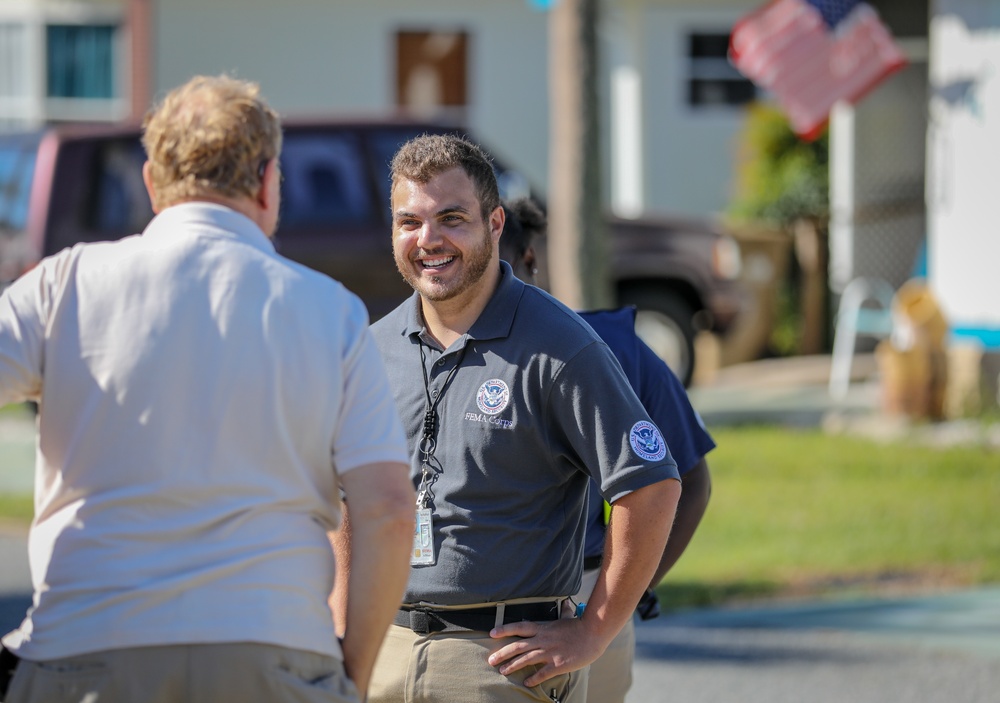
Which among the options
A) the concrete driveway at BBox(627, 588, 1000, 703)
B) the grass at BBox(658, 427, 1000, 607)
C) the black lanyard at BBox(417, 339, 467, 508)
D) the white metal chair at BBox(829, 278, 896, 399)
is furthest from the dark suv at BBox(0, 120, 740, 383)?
the black lanyard at BBox(417, 339, 467, 508)

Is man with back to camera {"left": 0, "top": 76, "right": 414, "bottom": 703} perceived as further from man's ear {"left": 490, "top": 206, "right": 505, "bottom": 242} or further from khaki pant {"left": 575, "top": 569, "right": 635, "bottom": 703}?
khaki pant {"left": 575, "top": 569, "right": 635, "bottom": 703}

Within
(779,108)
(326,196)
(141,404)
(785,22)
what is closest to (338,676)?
(141,404)

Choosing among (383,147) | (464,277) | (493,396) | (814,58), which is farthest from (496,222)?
(814,58)

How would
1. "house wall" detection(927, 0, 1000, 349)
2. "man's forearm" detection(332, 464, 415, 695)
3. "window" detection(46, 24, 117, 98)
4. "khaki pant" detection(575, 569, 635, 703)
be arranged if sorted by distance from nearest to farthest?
"man's forearm" detection(332, 464, 415, 695) → "khaki pant" detection(575, 569, 635, 703) → "house wall" detection(927, 0, 1000, 349) → "window" detection(46, 24, 117, 98)

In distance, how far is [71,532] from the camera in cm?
241

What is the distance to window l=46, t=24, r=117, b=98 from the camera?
751 inches

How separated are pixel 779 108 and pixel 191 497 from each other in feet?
48.8

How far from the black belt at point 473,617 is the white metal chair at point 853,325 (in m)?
9.91

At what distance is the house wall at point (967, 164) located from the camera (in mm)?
11773

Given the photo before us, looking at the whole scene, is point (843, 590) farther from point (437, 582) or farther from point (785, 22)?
point (785, 22)

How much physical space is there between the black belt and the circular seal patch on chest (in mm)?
417

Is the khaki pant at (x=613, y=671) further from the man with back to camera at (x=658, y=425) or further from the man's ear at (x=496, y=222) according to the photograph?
A: the man's ear at (x=496, y=222)

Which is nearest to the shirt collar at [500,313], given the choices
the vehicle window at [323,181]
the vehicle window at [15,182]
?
the vehicle window at [323,181]

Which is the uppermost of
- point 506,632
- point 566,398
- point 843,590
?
point 566,398
